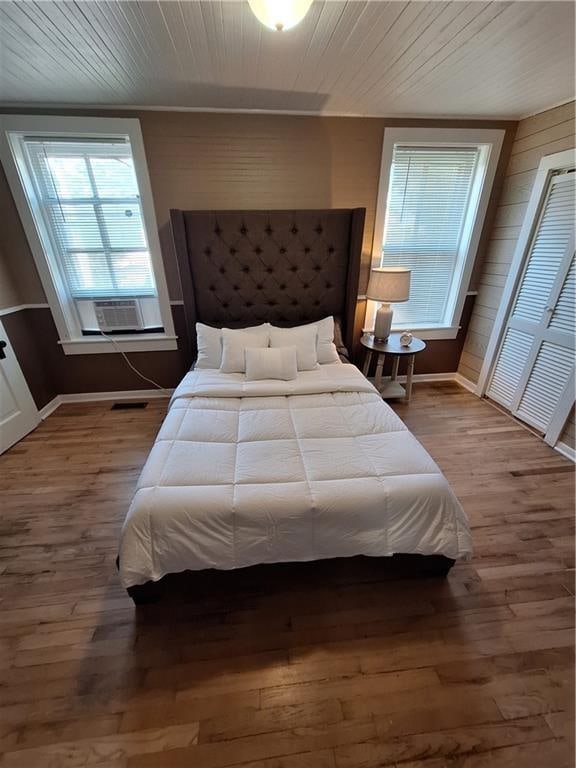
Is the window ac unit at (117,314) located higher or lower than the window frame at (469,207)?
lower

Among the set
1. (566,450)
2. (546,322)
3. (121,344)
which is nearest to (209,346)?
(121,344)

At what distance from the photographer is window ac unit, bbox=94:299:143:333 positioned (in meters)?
2.75

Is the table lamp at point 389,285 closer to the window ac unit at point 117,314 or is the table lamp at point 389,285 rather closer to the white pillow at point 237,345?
the white pillow at point 237,345

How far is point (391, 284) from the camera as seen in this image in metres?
2.51

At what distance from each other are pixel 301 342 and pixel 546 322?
6.26 feet

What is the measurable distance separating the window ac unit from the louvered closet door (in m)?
3.36

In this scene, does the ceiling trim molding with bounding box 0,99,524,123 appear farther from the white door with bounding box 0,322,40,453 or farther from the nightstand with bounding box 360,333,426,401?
the nightstand with bounding box 360,333,426,401

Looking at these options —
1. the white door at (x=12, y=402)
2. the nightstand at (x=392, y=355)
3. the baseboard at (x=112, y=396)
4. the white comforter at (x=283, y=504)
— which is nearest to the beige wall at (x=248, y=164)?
the white door at (x=12, y=402)

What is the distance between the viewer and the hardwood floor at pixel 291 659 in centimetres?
98

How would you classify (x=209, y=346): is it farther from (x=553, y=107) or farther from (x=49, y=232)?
(x=553, y=107)

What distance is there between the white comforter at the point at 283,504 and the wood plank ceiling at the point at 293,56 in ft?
6.06

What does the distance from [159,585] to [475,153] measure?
383cm

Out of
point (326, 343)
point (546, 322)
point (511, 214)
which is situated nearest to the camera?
point (546, 322)

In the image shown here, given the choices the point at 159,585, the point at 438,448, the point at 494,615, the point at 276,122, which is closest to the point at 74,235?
the point at 276,122
